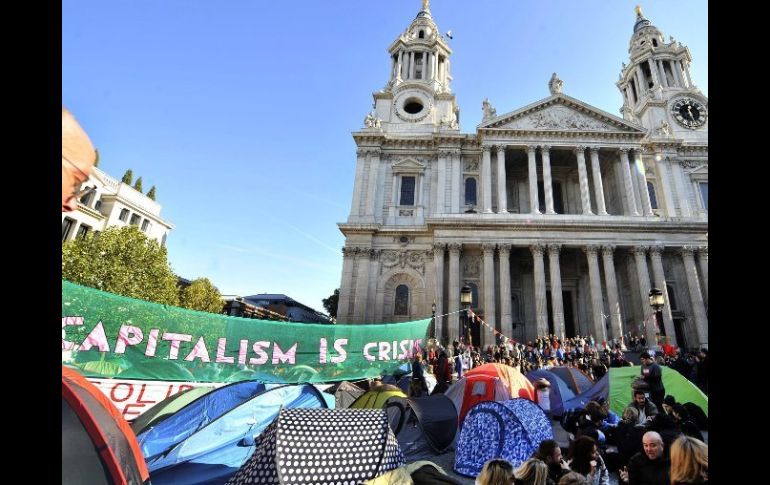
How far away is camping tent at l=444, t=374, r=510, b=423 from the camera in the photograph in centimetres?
958

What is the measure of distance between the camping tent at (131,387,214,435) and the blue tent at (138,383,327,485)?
18 cm

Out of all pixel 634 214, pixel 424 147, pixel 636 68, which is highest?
pixel 636 68

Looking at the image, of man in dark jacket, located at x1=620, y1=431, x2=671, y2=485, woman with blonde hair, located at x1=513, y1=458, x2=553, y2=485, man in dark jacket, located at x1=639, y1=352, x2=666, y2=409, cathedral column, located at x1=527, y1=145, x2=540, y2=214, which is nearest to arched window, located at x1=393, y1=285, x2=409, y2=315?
cathedral column, located at x1=527, y1=145, x2=540, y2=214

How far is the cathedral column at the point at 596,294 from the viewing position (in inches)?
890

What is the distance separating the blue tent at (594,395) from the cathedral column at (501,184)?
1715 centimetres

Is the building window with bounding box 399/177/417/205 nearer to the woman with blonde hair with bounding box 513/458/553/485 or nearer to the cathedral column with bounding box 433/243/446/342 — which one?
the cathedral column with bounding box 433/243/446/342

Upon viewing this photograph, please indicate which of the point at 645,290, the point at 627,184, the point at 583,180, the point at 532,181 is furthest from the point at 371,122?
the point at 645,290

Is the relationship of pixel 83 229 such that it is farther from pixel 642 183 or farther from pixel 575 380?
pixel 642 183

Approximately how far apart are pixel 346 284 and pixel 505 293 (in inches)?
424

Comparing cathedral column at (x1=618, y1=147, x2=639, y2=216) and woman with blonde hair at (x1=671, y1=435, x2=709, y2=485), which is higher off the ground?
cathedral column at (x1=618, y1=147, x2=639, y2=216)
